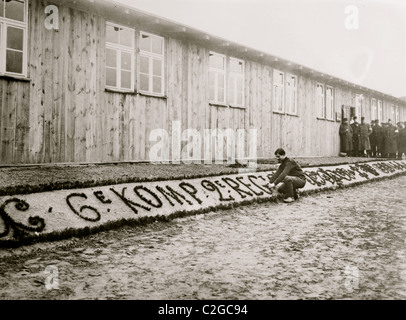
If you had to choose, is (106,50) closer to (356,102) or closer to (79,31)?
(79,31)

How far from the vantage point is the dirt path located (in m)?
3.77

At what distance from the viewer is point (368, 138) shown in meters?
23.8

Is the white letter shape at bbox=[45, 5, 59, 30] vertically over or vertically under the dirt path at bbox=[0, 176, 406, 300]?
over

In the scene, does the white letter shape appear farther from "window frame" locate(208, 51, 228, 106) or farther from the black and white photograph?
"window frame" locate(208, 51, 228, 106)

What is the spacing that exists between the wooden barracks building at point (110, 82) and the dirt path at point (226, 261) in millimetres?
4437

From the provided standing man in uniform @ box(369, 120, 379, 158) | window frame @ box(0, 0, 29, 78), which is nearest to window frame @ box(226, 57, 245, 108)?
window frame @ box(0, 0, 29, 78)

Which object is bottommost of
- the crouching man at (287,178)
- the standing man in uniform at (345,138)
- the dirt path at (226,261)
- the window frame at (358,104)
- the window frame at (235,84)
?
the dirt path at (226,261)

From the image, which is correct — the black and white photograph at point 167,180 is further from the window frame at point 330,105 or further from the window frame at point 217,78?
the window frame at point 330,105

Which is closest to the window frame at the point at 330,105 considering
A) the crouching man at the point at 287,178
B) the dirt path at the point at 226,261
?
the crouching man at the point at 287,178

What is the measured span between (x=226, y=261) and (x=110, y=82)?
25.0 feet

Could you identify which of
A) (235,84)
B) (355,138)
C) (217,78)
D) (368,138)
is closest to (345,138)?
(355,138)

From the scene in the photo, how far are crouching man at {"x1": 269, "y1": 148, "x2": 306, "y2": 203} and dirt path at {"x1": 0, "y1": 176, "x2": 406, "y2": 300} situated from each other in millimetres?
2308

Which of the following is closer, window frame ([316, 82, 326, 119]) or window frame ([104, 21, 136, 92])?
window frame ([104, 21, 136, 92])

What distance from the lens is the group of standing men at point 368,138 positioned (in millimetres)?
23266
